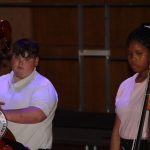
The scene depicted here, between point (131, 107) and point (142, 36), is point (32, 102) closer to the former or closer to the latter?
point (131, 107)

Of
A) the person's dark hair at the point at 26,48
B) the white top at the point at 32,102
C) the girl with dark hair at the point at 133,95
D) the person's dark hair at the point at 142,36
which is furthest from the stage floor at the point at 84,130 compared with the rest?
the person's dark hair at the point at 142,36

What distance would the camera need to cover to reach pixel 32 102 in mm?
4129

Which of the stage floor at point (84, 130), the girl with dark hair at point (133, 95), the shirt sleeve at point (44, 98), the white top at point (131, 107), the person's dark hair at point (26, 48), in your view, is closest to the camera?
the girl with dark hair at point (133, 95)

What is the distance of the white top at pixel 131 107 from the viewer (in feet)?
12.1

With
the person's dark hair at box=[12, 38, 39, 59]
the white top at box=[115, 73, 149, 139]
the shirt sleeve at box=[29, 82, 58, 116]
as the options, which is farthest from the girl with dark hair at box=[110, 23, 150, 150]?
the person's dark hair at box=[12, 38, 39, 59]

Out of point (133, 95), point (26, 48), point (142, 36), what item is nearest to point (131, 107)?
point (133, 95)

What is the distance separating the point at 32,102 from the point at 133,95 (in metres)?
0.74

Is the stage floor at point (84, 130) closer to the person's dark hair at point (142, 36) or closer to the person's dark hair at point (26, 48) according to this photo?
the person's dark hair at point (26, 48)

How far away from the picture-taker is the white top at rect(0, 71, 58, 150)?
4148 mm

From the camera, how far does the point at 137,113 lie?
3.69 meters

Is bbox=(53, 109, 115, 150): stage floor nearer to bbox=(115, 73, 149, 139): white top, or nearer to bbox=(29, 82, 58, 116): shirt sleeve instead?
bbox=(29, 82, 58, 116): shirt sleeve

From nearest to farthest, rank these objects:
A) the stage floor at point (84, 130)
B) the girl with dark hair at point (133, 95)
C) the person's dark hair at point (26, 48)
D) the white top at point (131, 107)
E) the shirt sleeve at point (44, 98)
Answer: the girl with dark hair at point (133, 95) → the white top at point (131, 107) → the shirt sleeve at point (44, 98) → the person's dark hair at point (26, 48) → the stage floor at point (84, 130)

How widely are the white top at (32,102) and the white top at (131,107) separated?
57 cm

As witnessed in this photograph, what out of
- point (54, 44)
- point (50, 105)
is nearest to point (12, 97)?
point (50, 105)
